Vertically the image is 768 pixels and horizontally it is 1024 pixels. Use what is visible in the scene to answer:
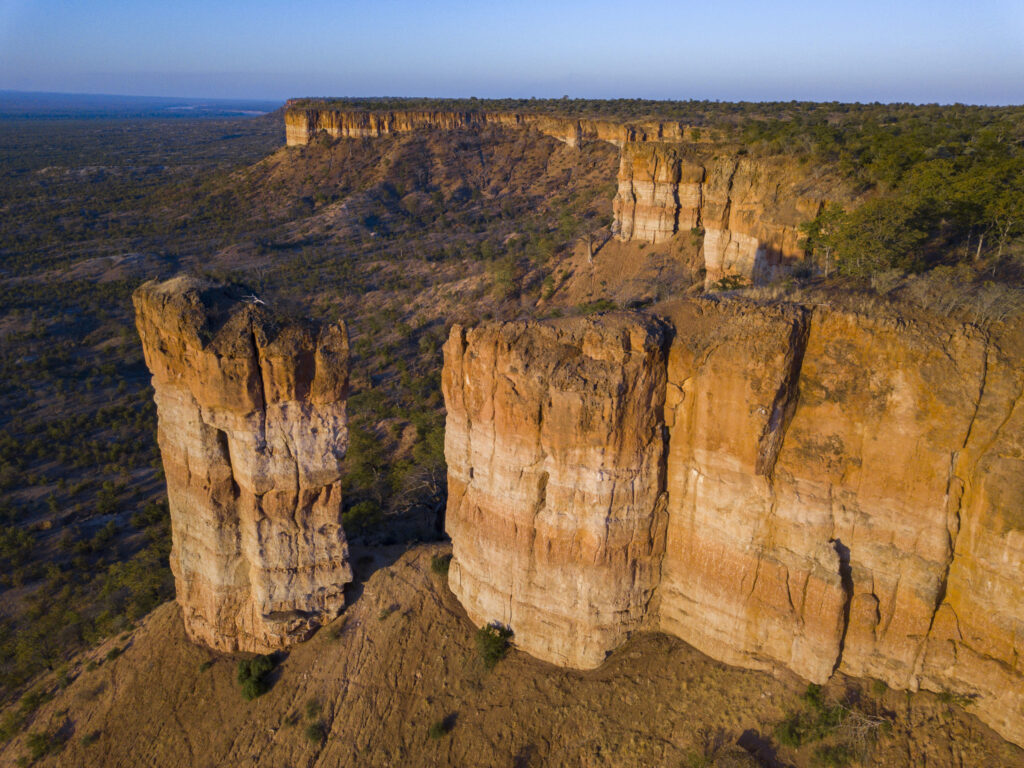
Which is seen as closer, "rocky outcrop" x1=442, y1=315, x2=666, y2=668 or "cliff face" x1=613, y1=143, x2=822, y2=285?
"rocky outcrop" x1=442, y1=315, x2=666, y2=668

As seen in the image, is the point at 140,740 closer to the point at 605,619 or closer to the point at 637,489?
the point at 605,619

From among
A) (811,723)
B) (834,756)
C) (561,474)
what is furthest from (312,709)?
(834,756)

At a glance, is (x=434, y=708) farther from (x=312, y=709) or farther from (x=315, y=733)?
(x=312, y=709)

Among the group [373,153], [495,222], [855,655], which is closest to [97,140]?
[373,153]

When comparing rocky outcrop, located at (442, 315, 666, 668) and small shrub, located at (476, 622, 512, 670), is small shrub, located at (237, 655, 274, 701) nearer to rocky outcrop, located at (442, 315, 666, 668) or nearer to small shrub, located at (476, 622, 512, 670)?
small shrub, located at (476, 622, 512, 670)

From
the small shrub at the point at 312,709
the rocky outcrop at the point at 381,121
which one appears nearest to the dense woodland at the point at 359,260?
the rocky outcrop at the point at 381,121

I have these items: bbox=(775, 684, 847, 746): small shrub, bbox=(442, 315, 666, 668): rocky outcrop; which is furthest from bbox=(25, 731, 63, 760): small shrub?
bbox=(775, 684, 847, 746): small shrub
